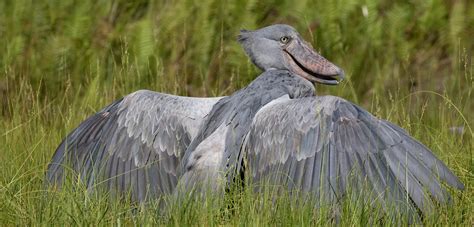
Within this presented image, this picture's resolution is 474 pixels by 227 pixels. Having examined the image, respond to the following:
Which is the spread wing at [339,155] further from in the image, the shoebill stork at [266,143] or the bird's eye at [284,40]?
the bird's eye at [284,40]

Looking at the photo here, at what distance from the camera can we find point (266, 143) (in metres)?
5.64

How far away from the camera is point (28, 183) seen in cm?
554

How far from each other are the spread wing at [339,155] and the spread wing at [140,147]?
1.83 feet

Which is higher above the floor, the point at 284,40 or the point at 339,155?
the point at 284,40

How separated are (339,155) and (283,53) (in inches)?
62.0

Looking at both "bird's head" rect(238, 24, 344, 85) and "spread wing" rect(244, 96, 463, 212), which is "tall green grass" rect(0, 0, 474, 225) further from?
"spread wing" rect(244, 96, 463, 212)

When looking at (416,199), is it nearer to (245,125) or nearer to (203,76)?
(245,125)

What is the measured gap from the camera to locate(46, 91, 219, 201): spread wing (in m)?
6.07

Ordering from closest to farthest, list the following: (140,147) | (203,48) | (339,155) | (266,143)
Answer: (339,155) → (266,143) → (140,147) → (203,48)

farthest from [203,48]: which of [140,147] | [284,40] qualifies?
[140,147]

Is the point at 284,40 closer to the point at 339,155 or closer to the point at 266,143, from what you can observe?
the point at 266,143

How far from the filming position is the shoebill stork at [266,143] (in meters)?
5.26

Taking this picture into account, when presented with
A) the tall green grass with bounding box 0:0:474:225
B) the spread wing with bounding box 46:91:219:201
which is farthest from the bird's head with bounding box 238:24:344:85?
the tall green grass with bounding box 0:0:474:225

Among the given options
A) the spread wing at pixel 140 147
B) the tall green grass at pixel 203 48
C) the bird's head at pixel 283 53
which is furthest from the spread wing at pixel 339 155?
the tall green grass at pixel 203 48
